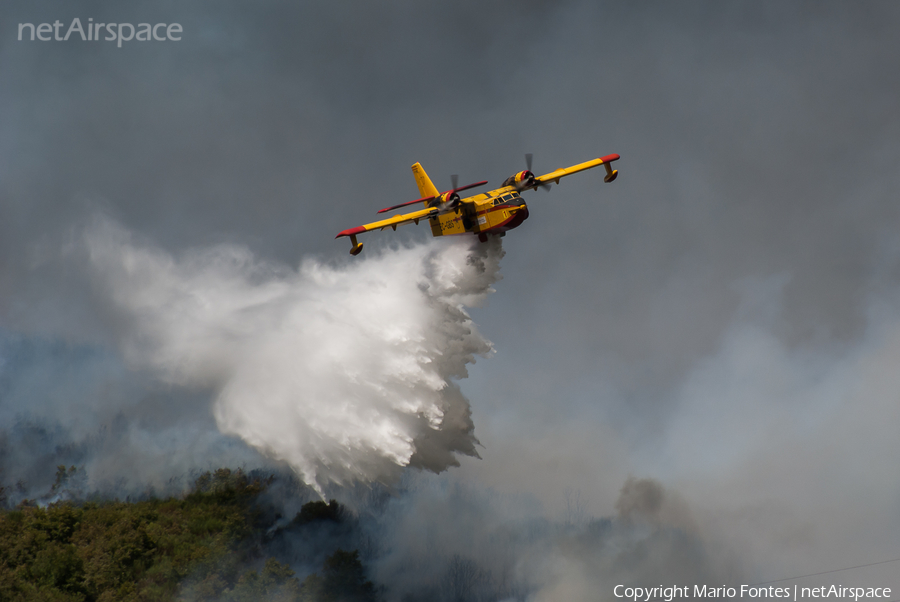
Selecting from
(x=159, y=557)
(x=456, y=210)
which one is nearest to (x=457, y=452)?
(x=456, y=210)

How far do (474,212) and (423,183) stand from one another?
8.95m

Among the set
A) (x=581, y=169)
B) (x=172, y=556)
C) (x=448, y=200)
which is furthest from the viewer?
(x=172, y=556)

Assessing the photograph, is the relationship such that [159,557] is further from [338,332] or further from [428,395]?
[428,395]

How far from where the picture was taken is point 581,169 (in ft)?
157

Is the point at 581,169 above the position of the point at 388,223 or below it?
above

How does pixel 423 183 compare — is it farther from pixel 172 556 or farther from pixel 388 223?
pixel 172 556

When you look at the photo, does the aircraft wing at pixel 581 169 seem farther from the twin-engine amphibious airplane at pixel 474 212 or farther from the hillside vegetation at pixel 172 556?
the hillside vegetation at pixel 172 556

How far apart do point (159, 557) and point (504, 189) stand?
43.8m

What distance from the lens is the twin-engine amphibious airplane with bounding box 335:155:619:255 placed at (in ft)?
138

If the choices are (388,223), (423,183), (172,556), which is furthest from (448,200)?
(172,556)

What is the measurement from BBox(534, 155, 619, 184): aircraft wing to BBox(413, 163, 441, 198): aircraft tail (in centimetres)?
827

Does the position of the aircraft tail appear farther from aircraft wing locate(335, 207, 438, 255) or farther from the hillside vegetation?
the hillside vegetation

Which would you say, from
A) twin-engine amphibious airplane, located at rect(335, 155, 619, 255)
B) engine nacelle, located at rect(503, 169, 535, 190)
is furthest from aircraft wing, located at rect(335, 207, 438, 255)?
engine nacelle, located at rect(503, 169, 535, 190)

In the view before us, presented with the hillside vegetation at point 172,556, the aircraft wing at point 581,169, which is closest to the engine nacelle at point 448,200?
the aircraft wing at point 581,169
